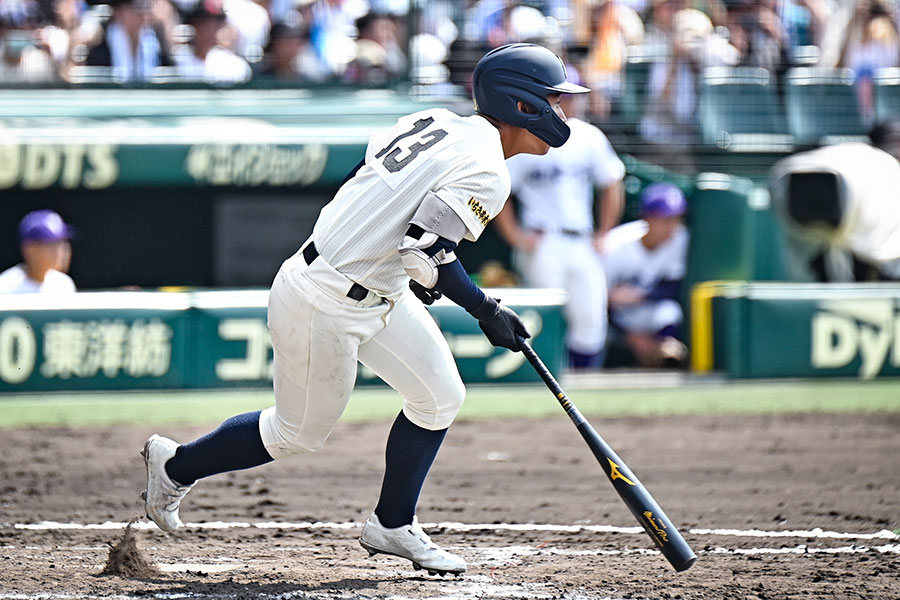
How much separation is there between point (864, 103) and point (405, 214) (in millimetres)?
7806

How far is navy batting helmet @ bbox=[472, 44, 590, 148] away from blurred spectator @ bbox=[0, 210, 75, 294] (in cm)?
458

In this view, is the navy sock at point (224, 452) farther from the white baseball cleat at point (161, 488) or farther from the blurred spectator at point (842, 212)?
the blurred spectator at point (842, 212)

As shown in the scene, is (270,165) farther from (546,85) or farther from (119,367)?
(546,85)

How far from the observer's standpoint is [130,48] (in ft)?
31.9

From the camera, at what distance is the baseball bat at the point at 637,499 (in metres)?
3.83

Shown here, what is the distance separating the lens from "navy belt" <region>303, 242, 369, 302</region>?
3.77m

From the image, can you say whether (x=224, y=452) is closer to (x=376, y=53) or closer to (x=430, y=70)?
(x=430, y=70)

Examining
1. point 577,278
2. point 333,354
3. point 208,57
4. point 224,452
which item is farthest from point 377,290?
point 208,57

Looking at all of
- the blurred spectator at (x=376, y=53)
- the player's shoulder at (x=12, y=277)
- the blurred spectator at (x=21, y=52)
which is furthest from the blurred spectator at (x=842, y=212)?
the blurred spectator at (x=21, y=52)

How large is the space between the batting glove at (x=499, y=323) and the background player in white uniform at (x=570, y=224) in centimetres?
453

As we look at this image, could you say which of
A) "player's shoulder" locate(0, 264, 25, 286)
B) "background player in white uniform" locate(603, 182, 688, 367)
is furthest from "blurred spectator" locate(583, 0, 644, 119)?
"player's shoulder" locate(0, 264, 25, 286)

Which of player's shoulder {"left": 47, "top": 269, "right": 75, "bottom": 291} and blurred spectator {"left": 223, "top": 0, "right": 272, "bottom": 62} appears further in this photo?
blurred spectator {"left": 223, "top": 0, "right": 272, "bottom": 62}

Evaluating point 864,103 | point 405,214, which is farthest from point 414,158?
point 864,103

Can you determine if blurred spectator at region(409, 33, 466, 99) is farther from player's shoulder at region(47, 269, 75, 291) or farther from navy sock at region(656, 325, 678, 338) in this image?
player's shoulder at region(47, 269, 75, 291)
